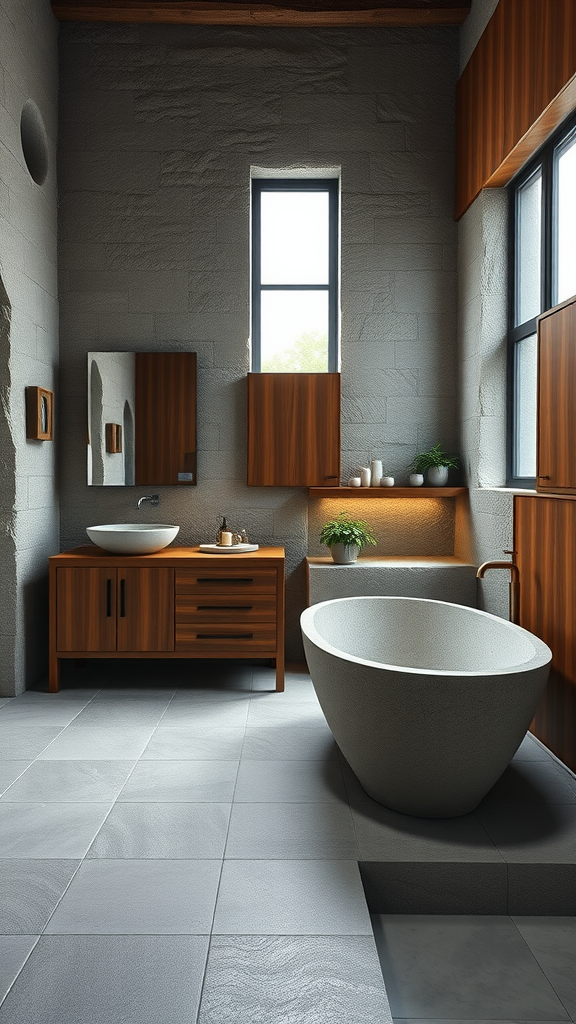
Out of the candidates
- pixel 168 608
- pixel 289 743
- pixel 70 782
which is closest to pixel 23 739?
pixel 70 782

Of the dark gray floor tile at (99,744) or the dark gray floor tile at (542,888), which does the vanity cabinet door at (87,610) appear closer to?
the dark gray floor tile at (99,744)

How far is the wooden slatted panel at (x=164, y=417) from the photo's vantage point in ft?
15.1

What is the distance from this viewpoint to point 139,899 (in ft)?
6.72

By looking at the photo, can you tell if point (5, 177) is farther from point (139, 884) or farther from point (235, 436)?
point (139, 884)

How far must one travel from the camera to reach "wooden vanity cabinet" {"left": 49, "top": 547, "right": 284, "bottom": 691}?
4.05 m

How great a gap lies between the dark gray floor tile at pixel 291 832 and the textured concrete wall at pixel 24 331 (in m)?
1.91

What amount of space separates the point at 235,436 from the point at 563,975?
3.37 metres

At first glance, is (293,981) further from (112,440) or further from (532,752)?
(112,440)

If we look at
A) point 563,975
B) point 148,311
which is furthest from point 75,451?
point 563,975

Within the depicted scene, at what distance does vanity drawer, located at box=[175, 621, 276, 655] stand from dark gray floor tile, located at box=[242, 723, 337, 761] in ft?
2.15

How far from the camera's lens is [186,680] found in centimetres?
433

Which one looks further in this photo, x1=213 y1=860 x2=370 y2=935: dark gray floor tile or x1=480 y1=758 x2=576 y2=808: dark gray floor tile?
x1=480 y1=758 x2=576 y2=808: dark gray floor tile

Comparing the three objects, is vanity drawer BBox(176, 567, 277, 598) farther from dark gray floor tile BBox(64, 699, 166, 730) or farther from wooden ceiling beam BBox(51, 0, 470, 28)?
wooden ceiling beam BBox(51, 0, 470, 28)

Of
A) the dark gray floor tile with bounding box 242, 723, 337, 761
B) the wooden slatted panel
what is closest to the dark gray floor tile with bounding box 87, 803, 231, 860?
the dark gray floor tile with bounding box 242, 723, 337, 761
